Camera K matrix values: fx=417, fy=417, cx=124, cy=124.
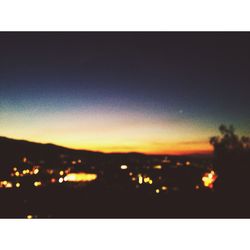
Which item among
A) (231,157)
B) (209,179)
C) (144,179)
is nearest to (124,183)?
(144,179)

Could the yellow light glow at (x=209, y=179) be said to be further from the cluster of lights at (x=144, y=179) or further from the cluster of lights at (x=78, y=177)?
the cluster of lights at (x=78, y=177)

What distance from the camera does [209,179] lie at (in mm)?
3182

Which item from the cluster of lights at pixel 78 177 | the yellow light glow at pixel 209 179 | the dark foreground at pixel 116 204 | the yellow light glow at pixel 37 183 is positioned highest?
the cluster of lights at pixel 78 177

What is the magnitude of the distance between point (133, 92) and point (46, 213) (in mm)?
1149

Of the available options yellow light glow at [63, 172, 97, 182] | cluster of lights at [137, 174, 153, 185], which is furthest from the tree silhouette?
yellow light glow at [63, 172, 97, 182]

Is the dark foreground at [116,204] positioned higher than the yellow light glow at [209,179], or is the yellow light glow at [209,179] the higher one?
the yellow light glow at [209,179]

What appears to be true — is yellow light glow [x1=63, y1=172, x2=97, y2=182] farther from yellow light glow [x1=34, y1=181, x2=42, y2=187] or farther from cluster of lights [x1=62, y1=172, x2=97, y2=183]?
yellow light glow [x1=34, y1=181, x2=42, y2=187]

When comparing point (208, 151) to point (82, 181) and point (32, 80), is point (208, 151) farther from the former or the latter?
point (32, 80)

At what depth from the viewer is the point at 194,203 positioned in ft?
10.5

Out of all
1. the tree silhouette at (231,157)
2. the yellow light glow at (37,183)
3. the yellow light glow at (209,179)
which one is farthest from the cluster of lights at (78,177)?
the tree silhouette at (231,157)

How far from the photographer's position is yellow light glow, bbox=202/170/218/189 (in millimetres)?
3178

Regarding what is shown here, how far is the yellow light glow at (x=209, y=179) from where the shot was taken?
10.4 ft

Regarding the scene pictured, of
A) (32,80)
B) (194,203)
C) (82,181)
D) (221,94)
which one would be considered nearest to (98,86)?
(32,80)
